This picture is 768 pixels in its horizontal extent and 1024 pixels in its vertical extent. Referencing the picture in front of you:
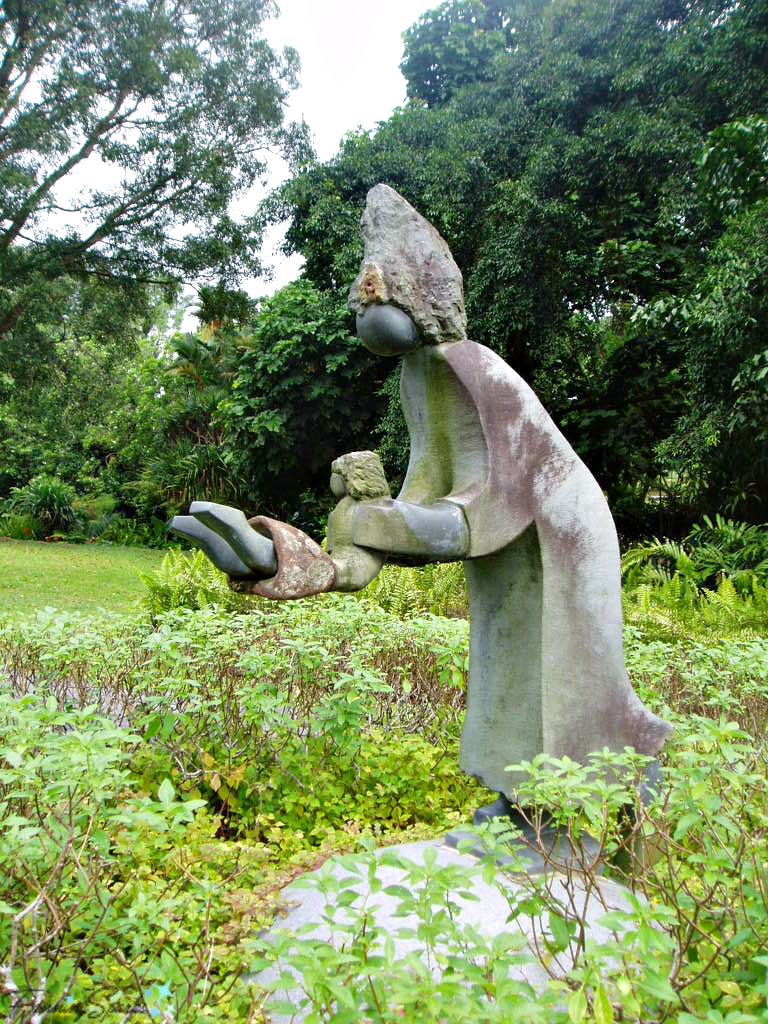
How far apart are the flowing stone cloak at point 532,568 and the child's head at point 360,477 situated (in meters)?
0.18

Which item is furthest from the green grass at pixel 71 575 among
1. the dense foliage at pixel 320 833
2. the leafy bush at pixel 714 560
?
the leafy bush at pixel 714 560

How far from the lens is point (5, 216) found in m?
11.8

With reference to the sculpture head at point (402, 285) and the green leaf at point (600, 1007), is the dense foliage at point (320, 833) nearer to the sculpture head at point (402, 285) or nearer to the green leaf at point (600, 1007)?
the green leaf at point (600, 1007)

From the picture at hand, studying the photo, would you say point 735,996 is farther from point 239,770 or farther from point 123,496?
point 123,496

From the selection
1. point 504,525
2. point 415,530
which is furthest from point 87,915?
point 504,525

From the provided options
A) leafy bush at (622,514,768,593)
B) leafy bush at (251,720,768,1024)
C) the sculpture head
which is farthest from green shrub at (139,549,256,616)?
leafy bush at (251,720,768,1024)

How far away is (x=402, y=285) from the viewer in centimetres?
227

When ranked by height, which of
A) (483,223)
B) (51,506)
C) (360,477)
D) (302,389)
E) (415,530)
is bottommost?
(51,506)

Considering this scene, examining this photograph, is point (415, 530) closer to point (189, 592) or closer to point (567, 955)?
point (567, 955)

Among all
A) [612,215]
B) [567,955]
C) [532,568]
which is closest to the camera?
[567,955]

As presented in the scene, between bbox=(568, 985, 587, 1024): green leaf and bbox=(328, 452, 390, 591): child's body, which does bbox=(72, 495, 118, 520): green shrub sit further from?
bbox=(568, 985, 587, 1024): green leaf

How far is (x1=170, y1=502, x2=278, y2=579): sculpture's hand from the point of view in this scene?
6.43ft

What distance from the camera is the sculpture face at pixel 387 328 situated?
2.24m

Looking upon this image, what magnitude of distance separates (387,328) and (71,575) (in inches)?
461
